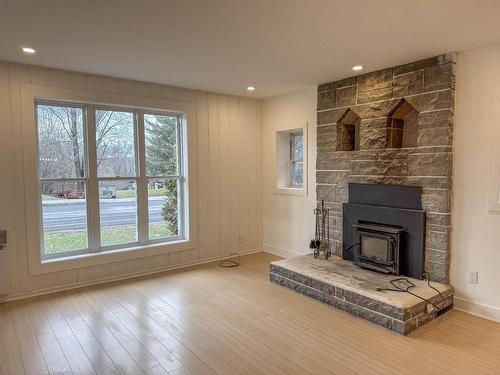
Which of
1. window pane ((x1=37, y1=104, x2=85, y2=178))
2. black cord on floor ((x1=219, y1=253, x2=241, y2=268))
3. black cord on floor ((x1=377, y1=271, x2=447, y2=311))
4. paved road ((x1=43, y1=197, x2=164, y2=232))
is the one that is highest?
window pane ((x1=37, y1=104, x2=85, y2=178))

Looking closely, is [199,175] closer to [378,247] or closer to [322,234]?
[322,234]

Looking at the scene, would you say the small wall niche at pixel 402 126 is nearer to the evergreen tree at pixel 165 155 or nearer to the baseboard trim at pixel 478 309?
the baseboard trim at pixel 478 309

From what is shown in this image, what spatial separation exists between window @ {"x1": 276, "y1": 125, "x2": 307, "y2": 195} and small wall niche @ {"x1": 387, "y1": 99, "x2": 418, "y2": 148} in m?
1.54

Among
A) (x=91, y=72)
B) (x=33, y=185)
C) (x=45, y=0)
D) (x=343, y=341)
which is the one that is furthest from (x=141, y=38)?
(x=343, y=341)

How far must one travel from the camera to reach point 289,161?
5.32m

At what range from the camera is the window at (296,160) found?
201 inches

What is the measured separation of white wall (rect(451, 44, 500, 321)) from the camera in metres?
3.06

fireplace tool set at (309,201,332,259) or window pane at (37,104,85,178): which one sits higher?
window pane at (37,104,85,178)

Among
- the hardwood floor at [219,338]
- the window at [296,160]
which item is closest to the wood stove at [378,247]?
the hardwood floor at [219,338]

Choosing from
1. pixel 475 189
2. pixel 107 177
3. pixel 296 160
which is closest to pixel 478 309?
pixel 475 189

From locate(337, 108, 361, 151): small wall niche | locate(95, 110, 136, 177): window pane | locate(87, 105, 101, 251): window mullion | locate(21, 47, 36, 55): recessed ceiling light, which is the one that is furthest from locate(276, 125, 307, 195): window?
locate(21, 47, 36, 55): recessed ceiling light

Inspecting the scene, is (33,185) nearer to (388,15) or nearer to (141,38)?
(141,38)

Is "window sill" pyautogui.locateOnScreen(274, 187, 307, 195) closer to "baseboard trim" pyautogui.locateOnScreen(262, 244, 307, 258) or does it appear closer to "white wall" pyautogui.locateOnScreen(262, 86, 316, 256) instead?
"white wall" pyautogui.locateOnScreen(262, 86, 316, 256)

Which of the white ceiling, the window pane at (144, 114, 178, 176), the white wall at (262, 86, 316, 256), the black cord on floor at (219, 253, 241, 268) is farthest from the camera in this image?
the black cord on floor at (219, 253, 241, 268)
